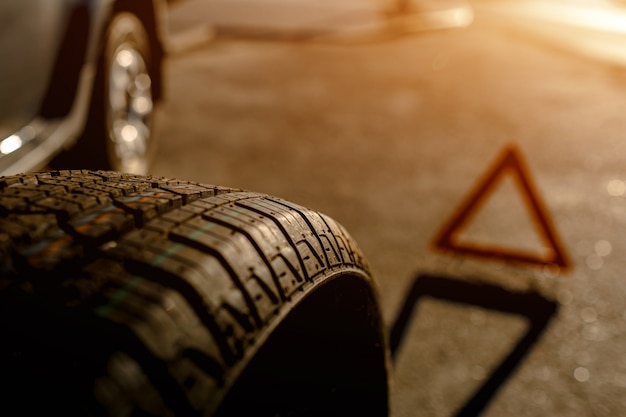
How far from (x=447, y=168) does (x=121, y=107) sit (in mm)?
2903

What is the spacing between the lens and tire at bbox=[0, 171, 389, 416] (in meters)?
1.03

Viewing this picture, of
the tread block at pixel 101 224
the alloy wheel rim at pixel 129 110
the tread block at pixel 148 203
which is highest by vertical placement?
the tread block at pixel 101 224

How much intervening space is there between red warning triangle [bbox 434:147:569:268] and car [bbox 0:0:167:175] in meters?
2.31

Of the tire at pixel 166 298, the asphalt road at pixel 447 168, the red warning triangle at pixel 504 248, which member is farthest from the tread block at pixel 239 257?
the red warning triangle at pixel 504 248

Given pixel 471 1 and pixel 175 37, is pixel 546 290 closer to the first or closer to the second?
pixel 175 37

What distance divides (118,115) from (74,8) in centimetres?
103

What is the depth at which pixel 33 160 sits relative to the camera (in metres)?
3.18

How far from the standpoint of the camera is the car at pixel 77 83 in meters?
3.13

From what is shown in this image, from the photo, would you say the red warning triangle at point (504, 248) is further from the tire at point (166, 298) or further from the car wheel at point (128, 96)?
the tire at point (166, 298)

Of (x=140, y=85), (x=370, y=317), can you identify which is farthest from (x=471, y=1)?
(x=370, y=317)

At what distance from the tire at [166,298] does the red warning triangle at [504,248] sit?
8.72 ft

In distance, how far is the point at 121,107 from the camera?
472cm

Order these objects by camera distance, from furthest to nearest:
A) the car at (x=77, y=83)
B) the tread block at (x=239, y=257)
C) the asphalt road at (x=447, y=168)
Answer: the asphalt road at (x=447, y=168) < the car at (x=77, y=83) < the tread block at (x=239, y=257)

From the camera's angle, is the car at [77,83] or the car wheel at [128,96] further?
the car wheel at [128,96]
